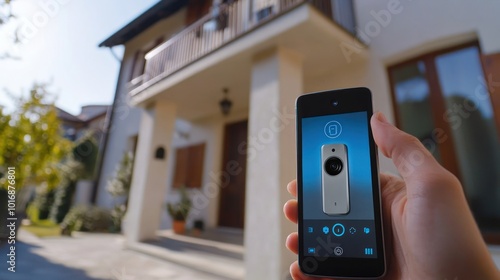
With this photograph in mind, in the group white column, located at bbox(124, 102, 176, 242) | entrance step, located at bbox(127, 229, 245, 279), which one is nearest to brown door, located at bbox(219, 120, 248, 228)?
entrance step, located at bbox(127, 229, 245, 279)

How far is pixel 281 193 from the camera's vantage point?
1.48 meters

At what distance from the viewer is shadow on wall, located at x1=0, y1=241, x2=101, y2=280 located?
2.19 ft

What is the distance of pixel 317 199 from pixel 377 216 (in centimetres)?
9

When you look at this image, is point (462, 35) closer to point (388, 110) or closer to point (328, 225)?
point (388, 110)

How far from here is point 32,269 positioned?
2.75 feet

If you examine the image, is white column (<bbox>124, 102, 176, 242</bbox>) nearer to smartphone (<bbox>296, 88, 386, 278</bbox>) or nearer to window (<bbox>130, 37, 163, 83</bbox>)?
window (<bbox>130, 37, 163, 83</bbox>)

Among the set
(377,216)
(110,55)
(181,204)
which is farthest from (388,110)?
(181,204)

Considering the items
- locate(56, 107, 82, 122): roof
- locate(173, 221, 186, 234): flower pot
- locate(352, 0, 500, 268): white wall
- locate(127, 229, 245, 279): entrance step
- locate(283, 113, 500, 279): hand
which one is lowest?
locate(127, 229, 245, 279): entrance step

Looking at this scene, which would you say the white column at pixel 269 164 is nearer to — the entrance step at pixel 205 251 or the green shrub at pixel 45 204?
the entrance step at pixel 205 251

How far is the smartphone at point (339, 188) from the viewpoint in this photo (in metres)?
0.37

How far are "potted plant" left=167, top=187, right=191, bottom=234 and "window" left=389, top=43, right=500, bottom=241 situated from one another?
2.72 meters

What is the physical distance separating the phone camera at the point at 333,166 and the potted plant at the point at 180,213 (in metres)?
3.11

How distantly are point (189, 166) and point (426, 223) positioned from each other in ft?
11.7

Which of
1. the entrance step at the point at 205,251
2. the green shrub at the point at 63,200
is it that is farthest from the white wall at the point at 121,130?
the entrance step at the point at 205,251
